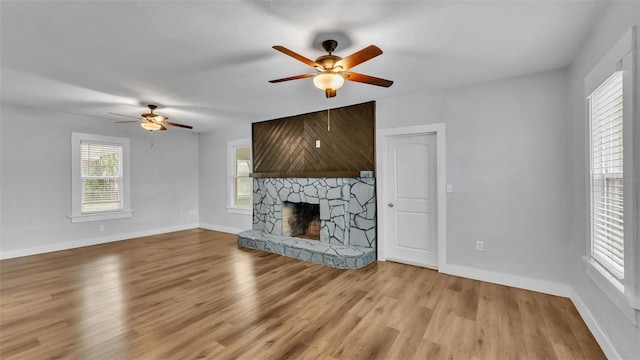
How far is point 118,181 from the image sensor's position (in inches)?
224

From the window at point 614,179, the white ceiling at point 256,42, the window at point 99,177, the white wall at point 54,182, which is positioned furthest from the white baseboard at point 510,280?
the window at point 99,177

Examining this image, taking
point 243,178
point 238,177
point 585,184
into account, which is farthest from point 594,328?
point 238,177

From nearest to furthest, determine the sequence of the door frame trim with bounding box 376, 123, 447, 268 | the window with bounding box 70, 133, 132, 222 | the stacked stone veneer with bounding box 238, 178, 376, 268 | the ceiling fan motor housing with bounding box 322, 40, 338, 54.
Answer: the ceiling fan motor housing with bounding box 322, 40, 338, 54, the door frame trim with bounding box 376, 123, 447, 268, the stacked stone veneer with bounding box 238, 178, 376, 268, the window with bounding box 70, 133, 132, 222

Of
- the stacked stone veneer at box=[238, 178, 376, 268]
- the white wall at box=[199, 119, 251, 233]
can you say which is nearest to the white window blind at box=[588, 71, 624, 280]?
the stacked stone veneer at box=[238, 178, 376, 268]

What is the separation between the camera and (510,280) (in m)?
3.22

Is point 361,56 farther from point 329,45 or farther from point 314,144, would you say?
point 314,144

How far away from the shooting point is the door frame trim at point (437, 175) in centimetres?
364

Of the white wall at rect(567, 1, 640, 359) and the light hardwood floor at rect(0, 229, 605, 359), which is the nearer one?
the white wall at rect(567, 1, 640, 359)

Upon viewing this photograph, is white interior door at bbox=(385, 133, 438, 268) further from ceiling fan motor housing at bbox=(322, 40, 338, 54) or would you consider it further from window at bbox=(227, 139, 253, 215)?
window at bbox=(227, 139, 253, 215)

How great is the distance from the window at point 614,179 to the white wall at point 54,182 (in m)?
7.10

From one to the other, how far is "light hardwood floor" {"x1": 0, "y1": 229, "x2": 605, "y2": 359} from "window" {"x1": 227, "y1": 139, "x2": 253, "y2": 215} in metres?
2.51

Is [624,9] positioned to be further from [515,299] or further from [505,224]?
[515,299]

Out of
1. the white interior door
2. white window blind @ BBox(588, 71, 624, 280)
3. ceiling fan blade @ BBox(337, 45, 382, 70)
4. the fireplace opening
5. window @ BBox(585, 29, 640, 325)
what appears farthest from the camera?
the fireplace opening

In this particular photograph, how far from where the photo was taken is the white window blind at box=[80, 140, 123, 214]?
5.24 metres
